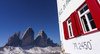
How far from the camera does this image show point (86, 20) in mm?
2572

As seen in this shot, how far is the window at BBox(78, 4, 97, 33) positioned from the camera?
92.9 inches

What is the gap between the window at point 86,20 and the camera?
2.36 meters

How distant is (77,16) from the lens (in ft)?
9.68

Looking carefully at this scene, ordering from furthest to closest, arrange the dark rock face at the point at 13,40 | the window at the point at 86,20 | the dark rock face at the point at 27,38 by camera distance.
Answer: the dark rock face at the point at 27,38, the dark rock face at the point at 13,40, the window at the point at 86,20

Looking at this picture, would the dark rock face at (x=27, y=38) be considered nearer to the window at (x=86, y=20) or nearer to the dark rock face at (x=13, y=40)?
the dark rock face at (x=13, y=40)

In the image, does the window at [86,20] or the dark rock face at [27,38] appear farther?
the dark rock face at [27,38]

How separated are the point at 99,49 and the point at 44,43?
3828 inches

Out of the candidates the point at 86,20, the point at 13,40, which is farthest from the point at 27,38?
the point at 86,20

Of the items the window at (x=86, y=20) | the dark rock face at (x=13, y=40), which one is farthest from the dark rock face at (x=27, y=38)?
the window at (x=86, y=20)

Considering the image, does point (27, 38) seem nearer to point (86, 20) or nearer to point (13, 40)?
point (13, 40)

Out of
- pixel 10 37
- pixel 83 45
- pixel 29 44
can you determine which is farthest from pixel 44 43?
pixel 83 45

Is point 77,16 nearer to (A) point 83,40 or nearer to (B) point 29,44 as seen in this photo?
(A) point 83,40

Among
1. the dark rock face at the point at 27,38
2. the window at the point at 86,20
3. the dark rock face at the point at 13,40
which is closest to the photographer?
the window at the point at 86,20

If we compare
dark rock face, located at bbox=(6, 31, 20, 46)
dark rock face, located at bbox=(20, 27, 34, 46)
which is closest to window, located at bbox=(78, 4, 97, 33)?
dark rock face, located at bbox=(20, 27, 34, 46)
